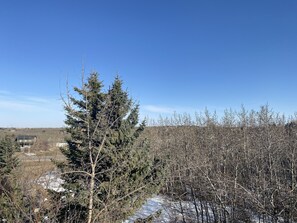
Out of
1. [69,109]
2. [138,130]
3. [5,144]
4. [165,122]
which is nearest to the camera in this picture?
[69,109]

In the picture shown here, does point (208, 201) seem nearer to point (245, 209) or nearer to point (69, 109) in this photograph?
point (245, 209)

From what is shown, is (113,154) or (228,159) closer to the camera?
(113,154)

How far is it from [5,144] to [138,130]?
12722 mm

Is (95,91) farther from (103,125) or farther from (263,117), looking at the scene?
(263,117)

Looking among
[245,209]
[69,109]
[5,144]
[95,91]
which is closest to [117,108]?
[95,91]

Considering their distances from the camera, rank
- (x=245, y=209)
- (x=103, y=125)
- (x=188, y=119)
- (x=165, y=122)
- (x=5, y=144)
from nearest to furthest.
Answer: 1. (x=103, y=125)
2. (x=245, y=209)
3. (x=5, y=144)
4. (x=188, y=119)
5. (x=165, y=122)

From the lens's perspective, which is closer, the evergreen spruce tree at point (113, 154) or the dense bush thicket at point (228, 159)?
the evergreen spruce tree at point (113, 154)

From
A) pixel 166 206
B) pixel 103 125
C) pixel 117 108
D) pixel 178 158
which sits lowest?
pixel 166 206

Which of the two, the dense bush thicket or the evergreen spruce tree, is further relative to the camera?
the dense bush thicket

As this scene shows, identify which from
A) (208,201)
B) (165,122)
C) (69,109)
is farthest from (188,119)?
(69,109)

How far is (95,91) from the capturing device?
13.0m

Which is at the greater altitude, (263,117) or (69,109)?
(263,117)

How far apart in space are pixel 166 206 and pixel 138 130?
6.77m

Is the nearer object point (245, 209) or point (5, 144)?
point (245, 209)
